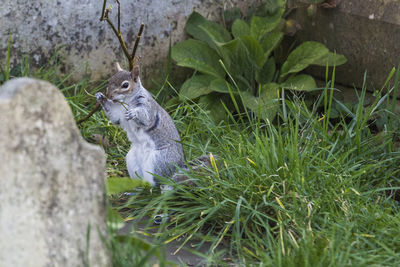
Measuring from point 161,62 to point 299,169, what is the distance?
203 centimetres

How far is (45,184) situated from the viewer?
1.87 meters

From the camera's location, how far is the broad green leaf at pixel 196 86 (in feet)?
14.1

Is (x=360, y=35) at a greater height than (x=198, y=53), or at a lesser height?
greater

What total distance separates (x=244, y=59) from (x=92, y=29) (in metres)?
1.09

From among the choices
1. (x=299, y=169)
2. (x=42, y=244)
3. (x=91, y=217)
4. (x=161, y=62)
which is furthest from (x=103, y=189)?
(x=161, y=62)

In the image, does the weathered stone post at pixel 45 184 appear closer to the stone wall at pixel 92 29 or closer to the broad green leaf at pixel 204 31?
the stone wall at pixel 92 29

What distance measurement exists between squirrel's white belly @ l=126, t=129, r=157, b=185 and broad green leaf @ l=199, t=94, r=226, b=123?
1219 mm

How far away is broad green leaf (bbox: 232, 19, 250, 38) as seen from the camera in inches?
176

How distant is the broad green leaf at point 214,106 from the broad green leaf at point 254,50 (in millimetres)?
371

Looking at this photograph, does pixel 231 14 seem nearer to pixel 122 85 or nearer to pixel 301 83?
pixel 301 83

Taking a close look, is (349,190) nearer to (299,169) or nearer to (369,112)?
(299,169)

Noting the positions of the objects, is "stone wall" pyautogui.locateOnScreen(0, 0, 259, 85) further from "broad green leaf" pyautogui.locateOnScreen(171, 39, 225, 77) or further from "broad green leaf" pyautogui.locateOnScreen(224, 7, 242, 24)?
"broad green leaf" pyautogui.locateOnScreen(171, 39, 225, 77)

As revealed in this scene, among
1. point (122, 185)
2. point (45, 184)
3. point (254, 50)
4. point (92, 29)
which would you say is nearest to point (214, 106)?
point (254, 50)

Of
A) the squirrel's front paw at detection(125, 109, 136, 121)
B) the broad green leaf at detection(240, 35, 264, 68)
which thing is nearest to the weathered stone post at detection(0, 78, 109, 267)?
the squirrel's front paw at detection(125, 109, 136, 121)
